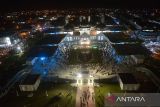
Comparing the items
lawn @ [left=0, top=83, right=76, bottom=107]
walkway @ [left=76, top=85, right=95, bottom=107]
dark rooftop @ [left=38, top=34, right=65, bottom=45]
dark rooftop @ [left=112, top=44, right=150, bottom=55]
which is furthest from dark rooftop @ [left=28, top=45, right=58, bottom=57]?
walkway @ [left=76, top=85, right=95, bottom=107]

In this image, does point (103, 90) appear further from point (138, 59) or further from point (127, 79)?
point (138, 59)

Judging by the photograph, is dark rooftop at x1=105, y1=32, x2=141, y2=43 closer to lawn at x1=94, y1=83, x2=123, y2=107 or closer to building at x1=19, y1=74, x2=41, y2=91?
lawn at x1=94, y1=83, x2=123, y2=107

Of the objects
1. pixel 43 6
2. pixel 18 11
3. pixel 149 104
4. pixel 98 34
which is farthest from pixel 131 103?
pixel 43 6

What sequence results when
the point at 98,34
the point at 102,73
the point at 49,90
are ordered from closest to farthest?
the point at 49,90
the point at 102,73
the point at 98,34

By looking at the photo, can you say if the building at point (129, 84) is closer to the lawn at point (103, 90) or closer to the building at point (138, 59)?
the lawn at point (103, 90)

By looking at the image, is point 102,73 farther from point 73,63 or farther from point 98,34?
point 98,34

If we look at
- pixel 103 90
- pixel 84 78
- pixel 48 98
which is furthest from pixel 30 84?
pixel 103 90

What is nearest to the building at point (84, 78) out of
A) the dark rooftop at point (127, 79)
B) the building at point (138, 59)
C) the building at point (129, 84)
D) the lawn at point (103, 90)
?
the lawn at point (103, 90)
